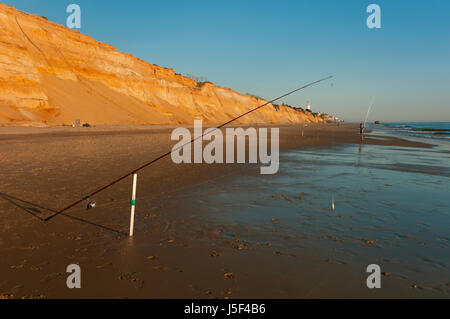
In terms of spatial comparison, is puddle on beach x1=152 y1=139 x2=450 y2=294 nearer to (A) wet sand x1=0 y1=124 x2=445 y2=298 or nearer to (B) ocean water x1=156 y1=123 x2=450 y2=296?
(B) ocean water x1=156 y1=123 x2=450 y2=296

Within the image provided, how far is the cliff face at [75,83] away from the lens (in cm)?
3606

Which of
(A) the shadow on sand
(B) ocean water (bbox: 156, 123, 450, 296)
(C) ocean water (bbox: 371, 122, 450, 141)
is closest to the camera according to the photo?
(B) ocean water (bbox: 156, 123, 450, 296)

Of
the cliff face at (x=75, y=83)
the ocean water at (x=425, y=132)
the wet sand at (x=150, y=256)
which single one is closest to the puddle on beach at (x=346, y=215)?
the wet sand at (x=150, y=256)

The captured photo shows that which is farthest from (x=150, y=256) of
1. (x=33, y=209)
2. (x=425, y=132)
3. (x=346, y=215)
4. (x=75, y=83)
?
(x=425, y=132)

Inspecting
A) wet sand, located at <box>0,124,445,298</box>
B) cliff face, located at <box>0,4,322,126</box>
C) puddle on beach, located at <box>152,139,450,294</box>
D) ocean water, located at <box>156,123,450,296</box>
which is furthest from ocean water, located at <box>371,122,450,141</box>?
cliff face, located at <box>0,4,322,126</box>

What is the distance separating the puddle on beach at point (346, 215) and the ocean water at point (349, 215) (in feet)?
0.05

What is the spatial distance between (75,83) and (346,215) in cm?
5379

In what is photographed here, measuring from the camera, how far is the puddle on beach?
434 centimetres

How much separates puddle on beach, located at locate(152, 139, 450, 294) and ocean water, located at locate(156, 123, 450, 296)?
0.02 metres

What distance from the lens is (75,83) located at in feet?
161

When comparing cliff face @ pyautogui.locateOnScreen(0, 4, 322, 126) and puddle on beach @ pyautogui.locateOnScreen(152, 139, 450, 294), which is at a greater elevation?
cliff face @ pyautogui.locateOnScreen(0, 4, 322, 126)

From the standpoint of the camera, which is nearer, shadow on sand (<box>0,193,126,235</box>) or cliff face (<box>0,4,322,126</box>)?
shadow on sand (<box>0,193,126,235</box>)
